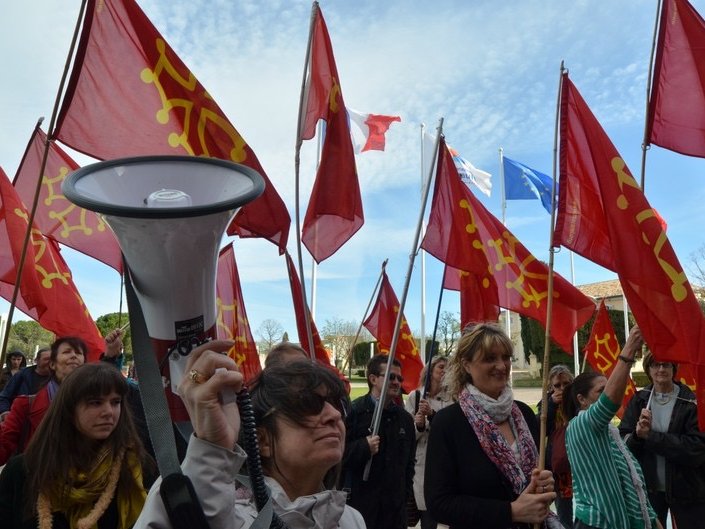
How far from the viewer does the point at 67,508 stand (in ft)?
7.79

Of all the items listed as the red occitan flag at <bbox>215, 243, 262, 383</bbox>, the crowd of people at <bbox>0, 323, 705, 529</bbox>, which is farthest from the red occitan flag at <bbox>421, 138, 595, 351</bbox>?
the red occitan flag at <bbox>215, 243, 262, 383</bbox>

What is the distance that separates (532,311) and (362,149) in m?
5.52

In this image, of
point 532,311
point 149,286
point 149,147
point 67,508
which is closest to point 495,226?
point 532,311

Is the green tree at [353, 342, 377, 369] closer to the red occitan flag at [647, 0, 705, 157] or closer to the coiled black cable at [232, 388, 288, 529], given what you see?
the red occitan flag at [647, 0, 705, 157]

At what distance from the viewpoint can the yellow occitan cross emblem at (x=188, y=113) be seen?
376 centimetres

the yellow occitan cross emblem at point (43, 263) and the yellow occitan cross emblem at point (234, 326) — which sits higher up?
the yellow occitan cross emblem at point (43, 263)

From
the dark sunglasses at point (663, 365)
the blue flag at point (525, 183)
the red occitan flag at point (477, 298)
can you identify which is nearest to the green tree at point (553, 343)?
the blue flag at point (525, 183)

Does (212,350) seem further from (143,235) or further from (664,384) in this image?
(664,384)

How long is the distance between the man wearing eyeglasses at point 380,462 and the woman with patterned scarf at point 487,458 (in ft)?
4.26

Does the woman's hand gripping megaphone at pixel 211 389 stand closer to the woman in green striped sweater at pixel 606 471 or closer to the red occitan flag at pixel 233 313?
the woman in green striped sweater at pixel 606 471

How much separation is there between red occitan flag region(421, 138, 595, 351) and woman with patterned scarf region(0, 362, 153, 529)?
364 cm

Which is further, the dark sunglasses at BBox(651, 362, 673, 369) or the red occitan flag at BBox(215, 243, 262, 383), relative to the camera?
the red occitan flag at BBox(215, 243, 262, 383)

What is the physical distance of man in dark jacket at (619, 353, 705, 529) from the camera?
468 cm

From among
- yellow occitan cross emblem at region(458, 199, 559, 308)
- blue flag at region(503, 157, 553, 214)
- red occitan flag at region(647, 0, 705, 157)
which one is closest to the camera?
red occitan flag at region(647, 0, 705, 157)
